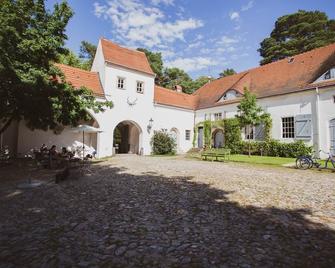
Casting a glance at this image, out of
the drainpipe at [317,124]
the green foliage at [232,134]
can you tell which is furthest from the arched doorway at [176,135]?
the drainpipe at [317,124]

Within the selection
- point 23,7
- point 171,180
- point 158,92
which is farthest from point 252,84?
point 23,7

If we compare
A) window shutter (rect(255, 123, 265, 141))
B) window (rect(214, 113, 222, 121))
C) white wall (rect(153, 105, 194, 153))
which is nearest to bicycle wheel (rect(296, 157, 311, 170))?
window shutter (rect(255, 123, 265, 141))

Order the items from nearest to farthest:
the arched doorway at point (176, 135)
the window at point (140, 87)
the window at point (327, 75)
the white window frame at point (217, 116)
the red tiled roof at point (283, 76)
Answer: the window at point (327, 75)
the red tiled roof at point (283, 76)
the window at point (140, 87)
the white window frame at point (217, 116)
the arched doorway at point (176, 135)

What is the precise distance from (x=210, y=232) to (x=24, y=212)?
415cm

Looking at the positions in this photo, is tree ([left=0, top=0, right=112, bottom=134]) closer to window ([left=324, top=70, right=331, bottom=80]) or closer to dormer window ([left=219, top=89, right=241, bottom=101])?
dormer window ([left=219, top=89, right=241, bottom=101])

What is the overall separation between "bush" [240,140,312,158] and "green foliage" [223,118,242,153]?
62cm

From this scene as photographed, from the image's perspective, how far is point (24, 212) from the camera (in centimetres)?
525

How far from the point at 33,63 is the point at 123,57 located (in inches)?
467

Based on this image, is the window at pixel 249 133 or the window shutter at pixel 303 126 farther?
the window at pixel 249 133

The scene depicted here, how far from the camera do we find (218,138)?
24.7 metres

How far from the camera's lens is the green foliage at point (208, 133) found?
24509 millimetres

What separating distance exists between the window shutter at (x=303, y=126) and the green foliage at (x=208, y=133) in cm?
854

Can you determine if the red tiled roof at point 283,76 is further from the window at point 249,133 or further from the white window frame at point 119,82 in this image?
the white window frame at point 119,82

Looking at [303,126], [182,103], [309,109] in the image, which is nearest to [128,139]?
[182,103]
